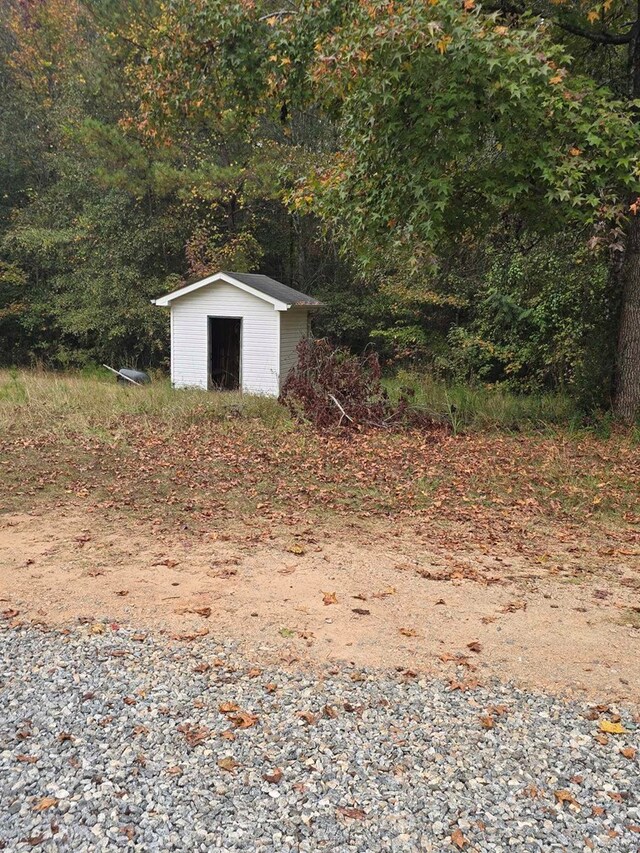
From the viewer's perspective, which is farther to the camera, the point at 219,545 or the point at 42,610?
the point at 219,545

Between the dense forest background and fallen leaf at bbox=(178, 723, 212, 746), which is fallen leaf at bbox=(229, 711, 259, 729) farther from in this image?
the dense forest background

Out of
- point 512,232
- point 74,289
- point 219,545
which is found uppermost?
point 512,232

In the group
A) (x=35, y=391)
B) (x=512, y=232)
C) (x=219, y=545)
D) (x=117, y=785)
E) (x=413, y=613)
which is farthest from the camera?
(x=512, y=232)

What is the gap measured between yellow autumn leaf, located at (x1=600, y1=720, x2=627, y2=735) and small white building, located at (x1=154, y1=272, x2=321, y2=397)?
11.5 meters

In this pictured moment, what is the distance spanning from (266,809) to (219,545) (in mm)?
2905

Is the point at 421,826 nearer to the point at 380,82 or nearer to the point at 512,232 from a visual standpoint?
the point at 380,82

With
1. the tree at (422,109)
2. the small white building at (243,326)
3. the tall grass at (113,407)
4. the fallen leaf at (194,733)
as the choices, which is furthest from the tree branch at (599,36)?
the fallen leaf at (194,733)

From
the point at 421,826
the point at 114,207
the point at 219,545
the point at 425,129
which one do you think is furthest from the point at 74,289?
the point at 421,826

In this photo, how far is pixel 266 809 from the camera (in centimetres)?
220

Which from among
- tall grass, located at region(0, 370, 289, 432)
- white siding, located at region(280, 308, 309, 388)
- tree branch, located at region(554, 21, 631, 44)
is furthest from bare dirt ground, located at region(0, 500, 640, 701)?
white siding, located at region(280, 308, 309, 388)

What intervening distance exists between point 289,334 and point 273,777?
1264 centimetres

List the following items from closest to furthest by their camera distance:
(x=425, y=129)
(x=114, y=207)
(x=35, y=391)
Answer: (x=425, y=129)
(x=35, y=391)
(x=114, y=207)

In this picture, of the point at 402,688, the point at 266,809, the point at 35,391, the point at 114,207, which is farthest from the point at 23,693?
the point at 114,207

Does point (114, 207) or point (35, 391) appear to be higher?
point (114, 207)
